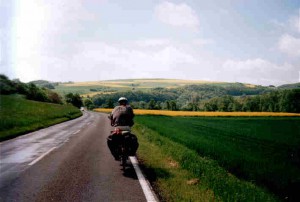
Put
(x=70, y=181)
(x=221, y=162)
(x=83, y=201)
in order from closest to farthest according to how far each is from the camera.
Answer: (x=83, y=201)
(x=70, y=181)
(x=221, y=162)

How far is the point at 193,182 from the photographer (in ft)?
27.2

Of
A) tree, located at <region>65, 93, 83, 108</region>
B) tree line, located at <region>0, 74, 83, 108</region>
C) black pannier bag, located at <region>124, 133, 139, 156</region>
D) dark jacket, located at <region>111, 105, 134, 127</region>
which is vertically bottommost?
tree, located at <region>65, 93, 83, 108</region>

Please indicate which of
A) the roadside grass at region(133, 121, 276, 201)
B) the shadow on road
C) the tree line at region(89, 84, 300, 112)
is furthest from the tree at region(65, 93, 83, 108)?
the shadow on road

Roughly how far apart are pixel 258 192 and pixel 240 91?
141 meters

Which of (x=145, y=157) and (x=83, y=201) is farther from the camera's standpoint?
(x=145, y=157)

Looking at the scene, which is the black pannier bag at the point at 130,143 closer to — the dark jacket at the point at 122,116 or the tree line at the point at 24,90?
the dark jacket at the point at 122,116

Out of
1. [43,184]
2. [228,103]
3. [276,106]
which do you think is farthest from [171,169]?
[228,103]

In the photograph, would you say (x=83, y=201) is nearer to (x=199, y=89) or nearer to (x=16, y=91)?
(x=16, y=91)

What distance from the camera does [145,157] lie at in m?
12.7

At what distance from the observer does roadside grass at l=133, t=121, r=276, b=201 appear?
7070 millimetres

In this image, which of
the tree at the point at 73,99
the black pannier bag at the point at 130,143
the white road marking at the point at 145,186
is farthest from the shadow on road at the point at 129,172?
the tree at the point at 73,99

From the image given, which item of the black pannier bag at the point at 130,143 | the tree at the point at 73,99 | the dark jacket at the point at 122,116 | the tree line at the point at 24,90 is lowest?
the tree at the point at 73,99

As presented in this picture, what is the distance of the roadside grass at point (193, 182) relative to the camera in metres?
7.07

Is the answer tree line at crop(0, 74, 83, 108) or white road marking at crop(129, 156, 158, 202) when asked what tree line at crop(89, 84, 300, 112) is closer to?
tree line at crop(0, 74, 83, 108)
